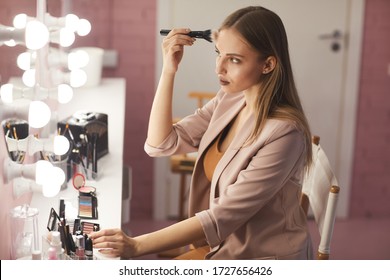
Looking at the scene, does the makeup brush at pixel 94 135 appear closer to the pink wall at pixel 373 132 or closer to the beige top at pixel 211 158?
the beige top at pixel 211 158

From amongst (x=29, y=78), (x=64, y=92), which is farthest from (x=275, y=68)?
(x=64, y=92)

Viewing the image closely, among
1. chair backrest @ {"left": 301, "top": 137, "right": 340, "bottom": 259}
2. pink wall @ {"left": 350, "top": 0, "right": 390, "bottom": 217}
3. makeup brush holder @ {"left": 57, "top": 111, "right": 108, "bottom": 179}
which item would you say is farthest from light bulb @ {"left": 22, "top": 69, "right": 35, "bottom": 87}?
pink wall @ {"left": 350, "top": 0, "right": 390, "bottom": 217}

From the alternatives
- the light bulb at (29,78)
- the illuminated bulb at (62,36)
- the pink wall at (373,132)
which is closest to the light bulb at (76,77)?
the illuminated bulb at (62,36)

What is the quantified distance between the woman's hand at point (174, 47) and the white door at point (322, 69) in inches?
9.9

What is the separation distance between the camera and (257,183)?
4.17ft

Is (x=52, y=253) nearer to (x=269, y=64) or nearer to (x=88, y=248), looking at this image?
(x=88, y=248)

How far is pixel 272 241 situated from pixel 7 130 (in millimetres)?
503

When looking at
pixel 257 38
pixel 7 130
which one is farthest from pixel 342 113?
pixel 7 130

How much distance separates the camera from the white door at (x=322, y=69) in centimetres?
176

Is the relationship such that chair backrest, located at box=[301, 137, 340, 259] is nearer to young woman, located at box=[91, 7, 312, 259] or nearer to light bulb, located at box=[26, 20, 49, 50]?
young woman, located at box=[91, 7, 312, 259]

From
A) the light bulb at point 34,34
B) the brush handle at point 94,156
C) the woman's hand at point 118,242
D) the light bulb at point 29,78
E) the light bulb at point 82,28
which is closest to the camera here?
the woman's hand at point 118,242

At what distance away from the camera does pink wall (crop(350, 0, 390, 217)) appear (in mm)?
2014

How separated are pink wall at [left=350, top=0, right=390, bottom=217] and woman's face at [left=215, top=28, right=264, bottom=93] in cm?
78

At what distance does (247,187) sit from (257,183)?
18mm
